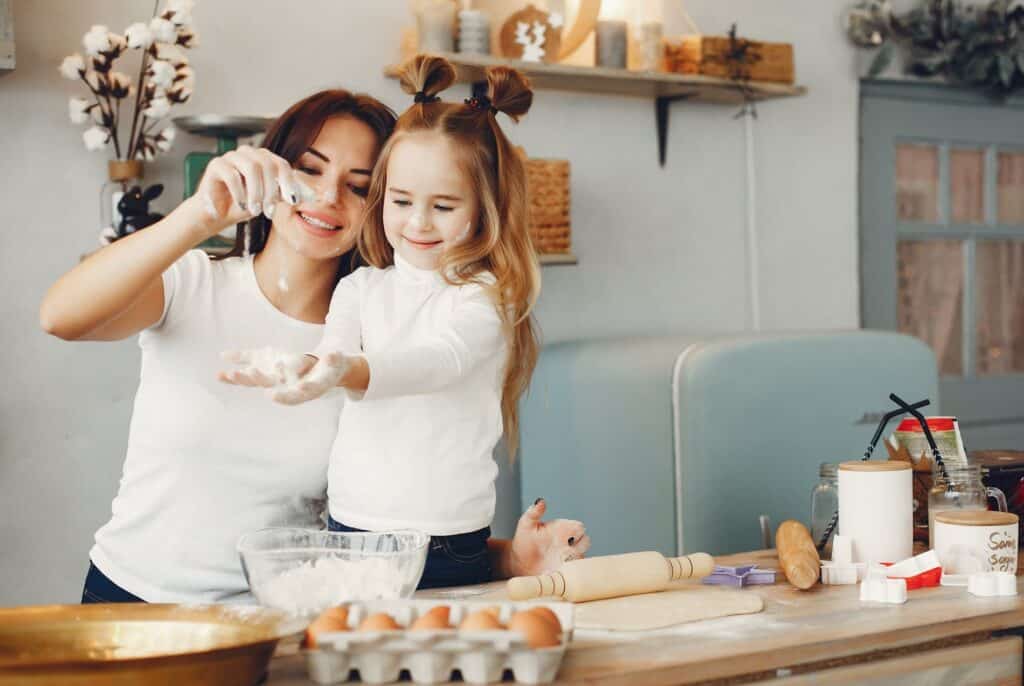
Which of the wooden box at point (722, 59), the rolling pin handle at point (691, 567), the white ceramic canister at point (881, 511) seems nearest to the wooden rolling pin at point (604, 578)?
the rolling pin handle at point (691, 567)

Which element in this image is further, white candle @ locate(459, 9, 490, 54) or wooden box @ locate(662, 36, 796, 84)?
wooden box @ locate(662, 36, 796, 84)

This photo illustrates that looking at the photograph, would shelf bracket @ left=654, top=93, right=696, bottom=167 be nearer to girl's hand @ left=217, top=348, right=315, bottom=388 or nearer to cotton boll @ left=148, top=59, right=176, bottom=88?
cotton boll @ left=148, top=59, right=176, bottom=88

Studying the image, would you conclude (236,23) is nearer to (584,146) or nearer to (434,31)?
(434,31)

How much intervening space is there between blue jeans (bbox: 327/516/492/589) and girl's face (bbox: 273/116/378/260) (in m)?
0.46

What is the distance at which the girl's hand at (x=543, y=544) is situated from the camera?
5.91 feet

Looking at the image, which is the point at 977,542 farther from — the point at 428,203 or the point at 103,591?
the point at 103,591

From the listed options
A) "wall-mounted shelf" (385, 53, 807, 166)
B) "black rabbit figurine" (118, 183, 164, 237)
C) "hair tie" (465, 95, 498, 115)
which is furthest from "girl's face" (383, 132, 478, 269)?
"wall-mounted shelf" (385, 53, 807, 166)

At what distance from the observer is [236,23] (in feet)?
10.3

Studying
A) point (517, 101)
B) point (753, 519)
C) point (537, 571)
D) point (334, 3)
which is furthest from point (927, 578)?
point (334, 3)

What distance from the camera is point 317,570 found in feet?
4.71

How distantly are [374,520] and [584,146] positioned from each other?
2169 millimetres

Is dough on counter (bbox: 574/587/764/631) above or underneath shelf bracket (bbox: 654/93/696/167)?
underneath

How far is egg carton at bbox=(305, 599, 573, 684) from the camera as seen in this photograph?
3.99 ft

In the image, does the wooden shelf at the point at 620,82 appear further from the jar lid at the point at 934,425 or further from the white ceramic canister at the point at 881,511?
the white ceramic canister at the point at 881,511
